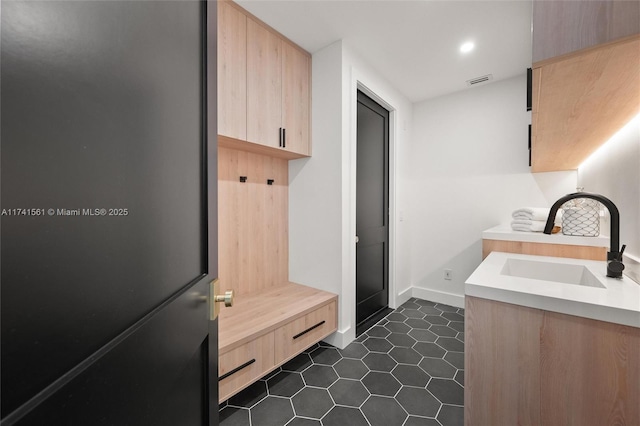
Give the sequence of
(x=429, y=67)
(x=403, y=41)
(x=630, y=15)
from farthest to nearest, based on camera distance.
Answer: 1. (x=429, y=67)
2. (x=403, y=41)
3. (x=630, y=15)

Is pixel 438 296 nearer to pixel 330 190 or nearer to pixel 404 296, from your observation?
pixel 404 296

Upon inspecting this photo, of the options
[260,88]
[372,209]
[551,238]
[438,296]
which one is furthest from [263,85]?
[438,296]

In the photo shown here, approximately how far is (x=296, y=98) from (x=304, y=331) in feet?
5.86

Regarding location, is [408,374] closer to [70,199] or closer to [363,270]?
[363,270]

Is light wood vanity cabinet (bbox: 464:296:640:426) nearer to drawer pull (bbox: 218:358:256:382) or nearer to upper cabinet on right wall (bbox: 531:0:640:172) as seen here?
upper cabinet on right wall (bbox: 531:0:640:172)

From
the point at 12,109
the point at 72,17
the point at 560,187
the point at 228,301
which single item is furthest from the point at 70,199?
the point at 560,187

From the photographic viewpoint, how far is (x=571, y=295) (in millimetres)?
865

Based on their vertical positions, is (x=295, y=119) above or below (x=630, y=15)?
above

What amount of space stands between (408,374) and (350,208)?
124cm

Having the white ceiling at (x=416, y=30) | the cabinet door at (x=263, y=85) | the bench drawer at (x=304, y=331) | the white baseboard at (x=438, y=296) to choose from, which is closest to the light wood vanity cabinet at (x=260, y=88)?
the cabinet door at (x=263, y=85)

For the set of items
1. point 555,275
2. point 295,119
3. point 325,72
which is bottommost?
point 555,275

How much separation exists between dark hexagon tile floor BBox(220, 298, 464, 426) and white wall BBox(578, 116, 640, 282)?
1143 mm

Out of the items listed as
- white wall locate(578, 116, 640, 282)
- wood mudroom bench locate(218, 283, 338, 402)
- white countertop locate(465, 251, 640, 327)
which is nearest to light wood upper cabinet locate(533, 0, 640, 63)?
white countertop locate(465, 251, 640, 327)

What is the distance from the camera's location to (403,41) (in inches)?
83.3
